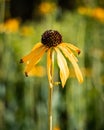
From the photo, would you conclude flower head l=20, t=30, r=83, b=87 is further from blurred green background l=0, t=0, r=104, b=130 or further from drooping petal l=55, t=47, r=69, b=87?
blurred green background l=0, t=0, r=104, b=130

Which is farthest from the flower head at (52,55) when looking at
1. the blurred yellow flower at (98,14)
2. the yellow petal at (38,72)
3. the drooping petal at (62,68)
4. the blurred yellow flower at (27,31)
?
the blurred yellow flower at (27,31)

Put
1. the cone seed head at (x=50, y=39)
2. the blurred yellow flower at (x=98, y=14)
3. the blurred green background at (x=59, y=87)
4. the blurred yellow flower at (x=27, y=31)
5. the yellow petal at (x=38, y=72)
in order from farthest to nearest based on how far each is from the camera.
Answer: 1. the blurred yellow flower at (x=27, y=31)
2. the blurred yellow flower at (x=98, y=14)
3. the yellow petal at (x=38, y=72)
4. the blurred green background at (x=59, y=87)
5. the cone seed head at (x=50, y=39)

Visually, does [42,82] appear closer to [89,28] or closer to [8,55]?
[8,55]

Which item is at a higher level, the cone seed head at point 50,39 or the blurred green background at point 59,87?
the cone seed head at point 50,39

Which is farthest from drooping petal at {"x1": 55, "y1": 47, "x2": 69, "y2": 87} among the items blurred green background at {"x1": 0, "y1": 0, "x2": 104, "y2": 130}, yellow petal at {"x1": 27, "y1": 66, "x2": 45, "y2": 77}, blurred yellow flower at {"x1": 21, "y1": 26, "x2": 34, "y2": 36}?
blurred yellow flower at {"x1": 21, "y1": 26, "x2": 34, "y2": 36}

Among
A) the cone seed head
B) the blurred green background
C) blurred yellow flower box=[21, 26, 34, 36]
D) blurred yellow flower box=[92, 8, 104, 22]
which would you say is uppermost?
the cone seed head

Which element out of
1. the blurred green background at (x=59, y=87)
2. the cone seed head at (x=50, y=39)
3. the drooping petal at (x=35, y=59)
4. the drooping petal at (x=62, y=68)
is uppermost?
the cone seed head at (x=50, y=39)

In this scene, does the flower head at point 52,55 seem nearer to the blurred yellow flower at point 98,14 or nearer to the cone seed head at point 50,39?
the cone seed head at point 50,39

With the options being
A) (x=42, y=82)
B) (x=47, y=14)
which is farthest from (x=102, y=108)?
(x=47, y=14)
